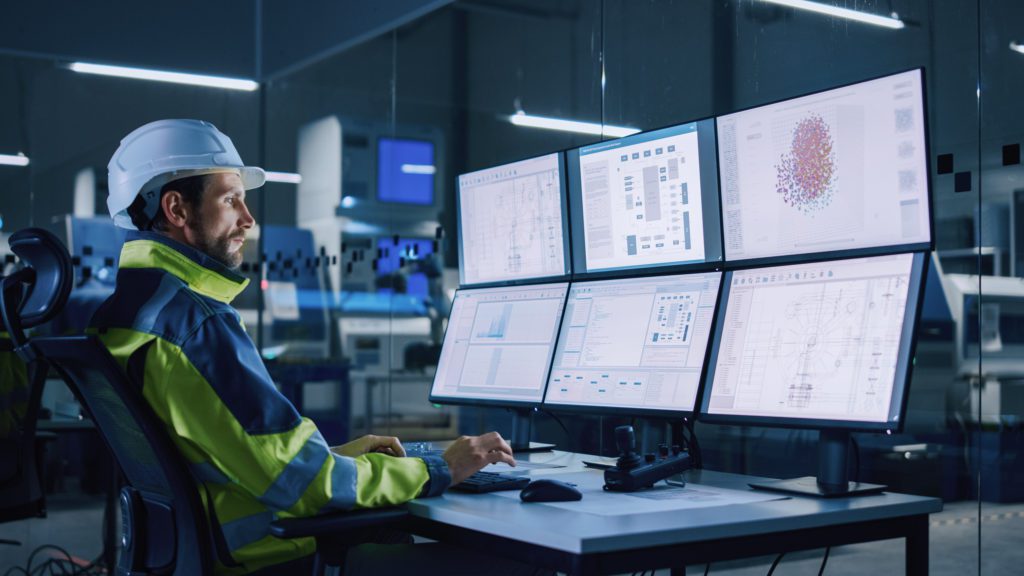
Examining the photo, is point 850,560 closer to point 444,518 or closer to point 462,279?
point 462,279

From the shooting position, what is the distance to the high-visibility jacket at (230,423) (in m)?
1.72

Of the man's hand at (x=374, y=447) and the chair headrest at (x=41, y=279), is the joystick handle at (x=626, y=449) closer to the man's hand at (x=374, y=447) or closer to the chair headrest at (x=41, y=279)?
the man's hand at (x=374, y=447)

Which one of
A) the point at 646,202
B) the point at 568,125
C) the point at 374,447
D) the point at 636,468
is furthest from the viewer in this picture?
the point at 568,125

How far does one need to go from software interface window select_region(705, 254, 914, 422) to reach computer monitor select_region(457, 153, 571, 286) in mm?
668

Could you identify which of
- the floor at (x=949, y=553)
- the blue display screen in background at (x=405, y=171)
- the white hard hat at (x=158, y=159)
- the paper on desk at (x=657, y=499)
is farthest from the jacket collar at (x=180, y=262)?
the blue display screen in background at (x=405, y=171)

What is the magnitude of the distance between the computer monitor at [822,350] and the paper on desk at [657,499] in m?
0.11

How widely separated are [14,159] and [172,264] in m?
4.01

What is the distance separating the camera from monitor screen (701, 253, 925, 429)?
1870 millimetres

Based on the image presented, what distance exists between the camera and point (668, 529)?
5.29 feet

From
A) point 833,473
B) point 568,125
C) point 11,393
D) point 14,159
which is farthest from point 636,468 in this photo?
point 14,159

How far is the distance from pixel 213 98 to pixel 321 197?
95 centimetres

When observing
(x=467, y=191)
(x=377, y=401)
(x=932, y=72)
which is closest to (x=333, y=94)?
(x=377, y=401)

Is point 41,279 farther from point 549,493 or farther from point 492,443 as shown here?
point 549,493

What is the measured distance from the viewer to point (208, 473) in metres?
1.76
